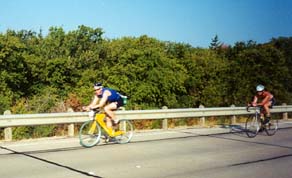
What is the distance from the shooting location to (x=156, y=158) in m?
10.1

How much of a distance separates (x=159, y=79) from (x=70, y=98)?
669 cm

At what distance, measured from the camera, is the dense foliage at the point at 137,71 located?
26250mm

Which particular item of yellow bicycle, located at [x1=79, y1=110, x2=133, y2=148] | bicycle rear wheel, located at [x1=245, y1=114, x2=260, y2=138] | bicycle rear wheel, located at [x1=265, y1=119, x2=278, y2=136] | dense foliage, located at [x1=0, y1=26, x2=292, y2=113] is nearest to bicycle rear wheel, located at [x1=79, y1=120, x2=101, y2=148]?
yellow bicycle, located at [x1=79, y1=110, x2=133, y2=148]

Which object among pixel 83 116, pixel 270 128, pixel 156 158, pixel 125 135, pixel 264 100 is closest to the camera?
pixel 156 158

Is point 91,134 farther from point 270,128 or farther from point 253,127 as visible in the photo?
point 270,128

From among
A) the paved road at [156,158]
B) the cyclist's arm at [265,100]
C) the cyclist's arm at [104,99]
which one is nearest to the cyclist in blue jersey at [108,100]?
the cyclist's arm at [104,99]

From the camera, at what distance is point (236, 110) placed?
19.3 m

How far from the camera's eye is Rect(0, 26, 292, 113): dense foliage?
2625 centimetres

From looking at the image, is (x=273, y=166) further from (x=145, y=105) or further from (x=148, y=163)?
(x=145, y=105)

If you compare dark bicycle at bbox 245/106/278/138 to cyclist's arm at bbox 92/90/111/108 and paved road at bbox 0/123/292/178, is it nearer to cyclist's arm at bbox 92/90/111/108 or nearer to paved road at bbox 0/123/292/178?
paved road at bbox 0/123/292/178

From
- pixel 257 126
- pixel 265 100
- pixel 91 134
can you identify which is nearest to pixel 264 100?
pixel 265 100

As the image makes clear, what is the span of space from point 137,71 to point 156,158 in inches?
666

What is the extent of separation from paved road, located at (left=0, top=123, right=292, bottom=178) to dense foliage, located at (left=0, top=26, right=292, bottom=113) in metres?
10.5

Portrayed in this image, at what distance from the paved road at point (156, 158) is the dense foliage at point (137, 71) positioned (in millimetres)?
10465
